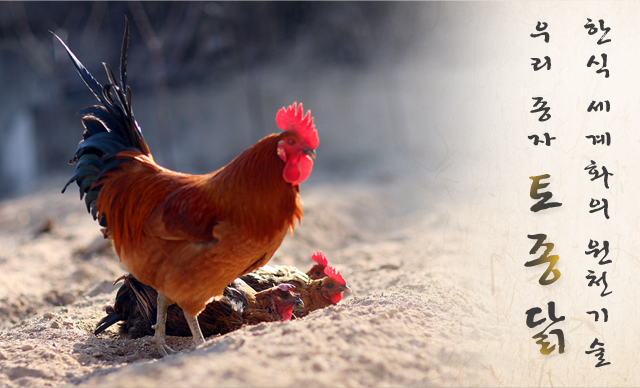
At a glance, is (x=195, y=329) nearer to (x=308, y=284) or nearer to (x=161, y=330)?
(x=161, y=330)

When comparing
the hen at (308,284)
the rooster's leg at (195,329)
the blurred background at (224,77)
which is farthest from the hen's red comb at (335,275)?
the blurred background at (224,77)

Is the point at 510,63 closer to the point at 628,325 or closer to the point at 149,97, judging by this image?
the point at 628,325

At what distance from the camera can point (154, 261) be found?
313cm

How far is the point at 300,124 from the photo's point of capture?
120 inches

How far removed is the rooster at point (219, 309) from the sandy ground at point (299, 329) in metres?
0.15

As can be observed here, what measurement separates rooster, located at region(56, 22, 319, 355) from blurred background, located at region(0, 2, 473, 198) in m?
16.2

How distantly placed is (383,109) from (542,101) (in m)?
19.0

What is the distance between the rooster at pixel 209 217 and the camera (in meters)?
2.97

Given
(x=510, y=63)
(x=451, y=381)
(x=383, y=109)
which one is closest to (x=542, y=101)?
(x=510, y=63)

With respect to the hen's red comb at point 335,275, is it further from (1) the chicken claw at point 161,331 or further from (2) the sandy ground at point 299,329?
(1) the chicken claw at point 161,331

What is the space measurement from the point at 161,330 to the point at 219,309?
475mm

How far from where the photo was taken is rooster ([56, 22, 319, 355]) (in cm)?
297

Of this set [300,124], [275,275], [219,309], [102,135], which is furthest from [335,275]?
[102,135]

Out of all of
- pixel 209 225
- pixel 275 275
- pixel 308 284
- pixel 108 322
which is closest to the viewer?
pixel 209 225
